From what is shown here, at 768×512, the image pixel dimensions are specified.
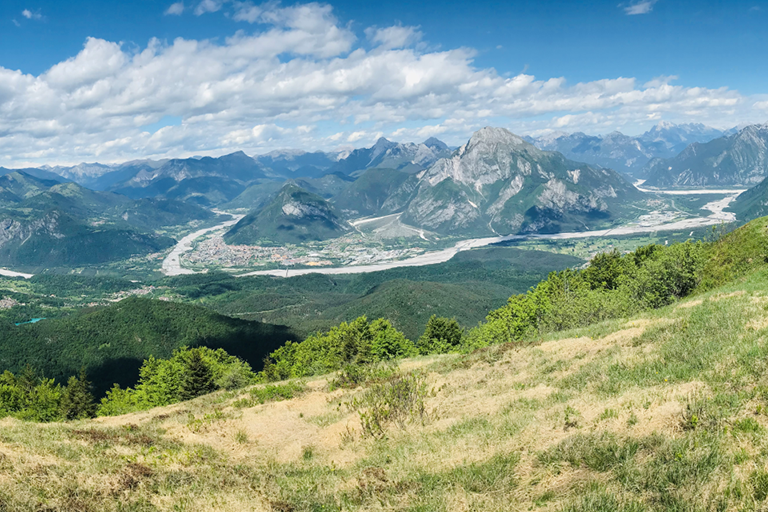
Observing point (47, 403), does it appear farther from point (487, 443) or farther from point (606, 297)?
point (606, 297)

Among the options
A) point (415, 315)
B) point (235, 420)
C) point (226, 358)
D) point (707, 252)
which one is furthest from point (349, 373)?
point (415, 315)

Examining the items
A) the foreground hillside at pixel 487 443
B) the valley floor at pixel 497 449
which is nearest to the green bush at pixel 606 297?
the foreground hillside at pixel 487 443

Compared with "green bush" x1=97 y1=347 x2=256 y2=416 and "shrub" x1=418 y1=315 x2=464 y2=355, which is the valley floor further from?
"shrub" x1=418 y1=315 x2=464 y2=355

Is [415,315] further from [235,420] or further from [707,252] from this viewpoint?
[235,420]

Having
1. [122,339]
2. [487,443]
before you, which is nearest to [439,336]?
[487,443]

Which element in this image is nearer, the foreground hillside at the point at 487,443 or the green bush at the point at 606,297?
the foreground hillside at the point at 487,443

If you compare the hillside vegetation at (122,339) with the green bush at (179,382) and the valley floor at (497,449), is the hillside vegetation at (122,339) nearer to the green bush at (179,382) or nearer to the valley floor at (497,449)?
the green bush at (179,382)

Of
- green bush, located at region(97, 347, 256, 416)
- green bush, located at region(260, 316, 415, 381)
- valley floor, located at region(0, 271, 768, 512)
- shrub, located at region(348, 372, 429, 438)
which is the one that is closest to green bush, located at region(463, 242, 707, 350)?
green bush, located at region(260, 316, 415, 381)
